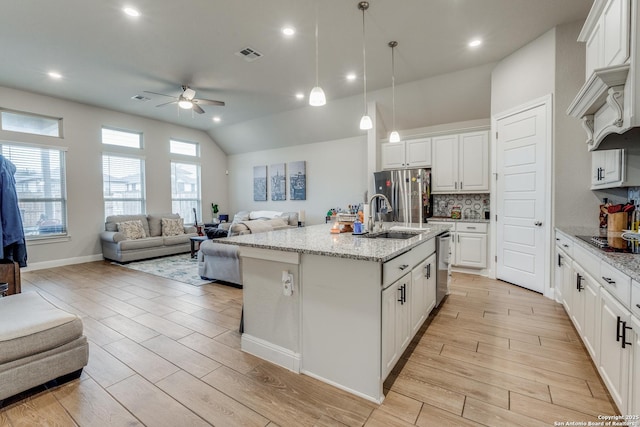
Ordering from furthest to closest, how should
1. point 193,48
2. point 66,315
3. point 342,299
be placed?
point 193,48 → point 66,315 → point 342,299

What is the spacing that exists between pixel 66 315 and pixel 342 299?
1968 mm

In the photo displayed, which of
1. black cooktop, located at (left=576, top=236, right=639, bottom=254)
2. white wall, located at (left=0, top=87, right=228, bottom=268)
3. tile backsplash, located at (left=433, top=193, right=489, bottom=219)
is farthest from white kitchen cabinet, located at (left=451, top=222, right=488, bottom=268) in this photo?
white wall, located at (left=0, top=87, right=228, bottom=268)

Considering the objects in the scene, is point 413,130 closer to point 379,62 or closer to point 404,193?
point 404,193

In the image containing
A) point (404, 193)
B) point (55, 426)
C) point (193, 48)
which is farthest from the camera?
point (404, 193)

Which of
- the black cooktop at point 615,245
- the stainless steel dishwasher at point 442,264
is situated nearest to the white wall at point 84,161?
the stainless steel dishwasher at point 442,264

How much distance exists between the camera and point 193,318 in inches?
121

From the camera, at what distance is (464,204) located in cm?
525

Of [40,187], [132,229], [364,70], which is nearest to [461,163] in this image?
[364,70]

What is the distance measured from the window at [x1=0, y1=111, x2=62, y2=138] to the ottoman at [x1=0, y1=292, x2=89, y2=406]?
4918mm

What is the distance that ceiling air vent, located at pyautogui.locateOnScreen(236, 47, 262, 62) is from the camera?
12.6 feet

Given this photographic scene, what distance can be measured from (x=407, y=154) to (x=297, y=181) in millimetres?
3123

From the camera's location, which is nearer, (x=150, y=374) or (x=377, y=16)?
(x=150, y=374)

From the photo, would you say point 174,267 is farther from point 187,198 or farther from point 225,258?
point 187,198

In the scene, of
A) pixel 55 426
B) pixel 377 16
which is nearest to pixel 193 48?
pixel 377 16
